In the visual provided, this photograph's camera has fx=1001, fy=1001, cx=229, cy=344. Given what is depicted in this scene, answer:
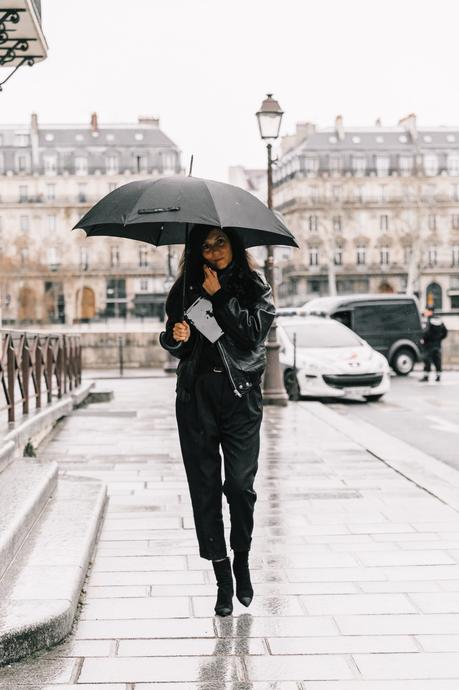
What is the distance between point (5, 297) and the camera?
77.6m

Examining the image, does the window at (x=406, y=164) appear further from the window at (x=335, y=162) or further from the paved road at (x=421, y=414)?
the paved road at (x=421, y=414)

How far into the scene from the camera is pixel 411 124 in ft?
290

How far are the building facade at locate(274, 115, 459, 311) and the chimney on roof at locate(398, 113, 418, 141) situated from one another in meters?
0.19

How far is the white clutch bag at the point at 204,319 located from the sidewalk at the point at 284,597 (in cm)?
124

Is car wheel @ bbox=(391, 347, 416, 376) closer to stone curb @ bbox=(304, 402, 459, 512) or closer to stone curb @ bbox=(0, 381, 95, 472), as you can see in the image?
stone curb @ bbox=(0, 381, 95, 472)

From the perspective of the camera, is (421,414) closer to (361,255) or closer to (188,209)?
(188,209)

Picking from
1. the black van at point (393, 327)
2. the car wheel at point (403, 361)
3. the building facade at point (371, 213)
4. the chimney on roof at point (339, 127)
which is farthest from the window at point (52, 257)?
the car wheel at point (403, 361)

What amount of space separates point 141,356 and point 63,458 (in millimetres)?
24668

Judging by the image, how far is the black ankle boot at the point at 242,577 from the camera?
14.6 ft

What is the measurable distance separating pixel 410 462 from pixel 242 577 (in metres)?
4.87

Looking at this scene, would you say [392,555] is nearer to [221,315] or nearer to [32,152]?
[221,315]

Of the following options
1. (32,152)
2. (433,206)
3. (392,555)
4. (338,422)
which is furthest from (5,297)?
(392,555)

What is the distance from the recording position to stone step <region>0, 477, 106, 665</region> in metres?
3.85

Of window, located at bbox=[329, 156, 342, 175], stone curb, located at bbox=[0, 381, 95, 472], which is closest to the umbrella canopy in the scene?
stone curb, located at bbox=[0, 381, 95, 472]
